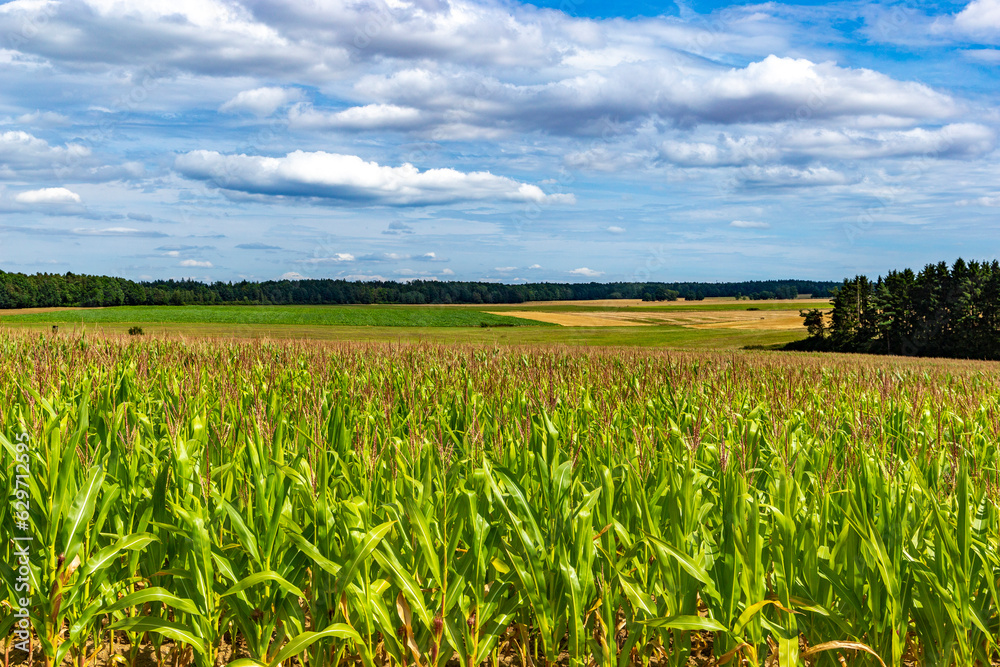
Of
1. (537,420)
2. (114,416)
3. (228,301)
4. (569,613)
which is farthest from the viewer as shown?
(228,301)

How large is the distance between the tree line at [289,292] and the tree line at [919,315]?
35.2 meters

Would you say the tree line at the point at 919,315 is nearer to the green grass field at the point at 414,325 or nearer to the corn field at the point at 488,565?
the green grass field at the point at 414,325

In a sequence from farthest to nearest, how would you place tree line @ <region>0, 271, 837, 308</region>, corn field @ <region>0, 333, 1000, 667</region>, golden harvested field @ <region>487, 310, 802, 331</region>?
tree line @ <region>0, 271, 837, 308</region>, golden harvested field @ <region>487, 310, 802, 331</region>, corn field @ <region>0, 333, 1000, 667</region>

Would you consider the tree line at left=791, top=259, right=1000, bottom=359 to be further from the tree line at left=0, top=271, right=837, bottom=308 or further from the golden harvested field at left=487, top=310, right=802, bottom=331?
the tree line at left=0, top=271, right=837, bottom=308

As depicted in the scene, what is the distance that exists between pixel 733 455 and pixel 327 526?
261cm

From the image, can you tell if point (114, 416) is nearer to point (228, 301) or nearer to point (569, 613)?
point (569, 613)

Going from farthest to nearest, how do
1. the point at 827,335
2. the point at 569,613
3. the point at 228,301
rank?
the point at 228,301 < the point at 827,335 < the point at 569,613

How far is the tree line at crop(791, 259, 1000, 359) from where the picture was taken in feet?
227

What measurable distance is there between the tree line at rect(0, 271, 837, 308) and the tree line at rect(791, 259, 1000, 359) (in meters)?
35.2

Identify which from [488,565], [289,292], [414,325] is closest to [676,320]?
[414,325]

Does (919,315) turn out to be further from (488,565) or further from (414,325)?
(488,565)

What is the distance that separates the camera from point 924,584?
10.2 ft

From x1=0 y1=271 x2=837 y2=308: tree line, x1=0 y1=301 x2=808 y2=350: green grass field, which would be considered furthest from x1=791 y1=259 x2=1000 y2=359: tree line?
x1=0 y1=271 x2=837 y2=308: tree line

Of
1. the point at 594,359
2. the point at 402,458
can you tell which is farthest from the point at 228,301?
the point at 402,458
